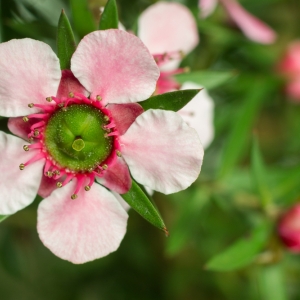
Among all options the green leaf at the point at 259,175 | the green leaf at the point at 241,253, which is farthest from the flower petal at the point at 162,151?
the green leaf at the point at 259,175

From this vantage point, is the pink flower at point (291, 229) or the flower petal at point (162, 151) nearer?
the flower petal at point (162, 151)

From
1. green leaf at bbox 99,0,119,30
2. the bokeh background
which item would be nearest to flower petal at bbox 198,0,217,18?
the bokeh background

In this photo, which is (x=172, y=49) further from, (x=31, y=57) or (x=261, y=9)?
(x=261, y=9)

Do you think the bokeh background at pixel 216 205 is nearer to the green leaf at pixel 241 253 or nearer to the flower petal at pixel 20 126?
the green leaf at pixel 241 253

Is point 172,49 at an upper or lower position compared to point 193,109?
upper

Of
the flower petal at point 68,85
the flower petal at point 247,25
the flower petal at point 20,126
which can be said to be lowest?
the flower petal at point 247,25

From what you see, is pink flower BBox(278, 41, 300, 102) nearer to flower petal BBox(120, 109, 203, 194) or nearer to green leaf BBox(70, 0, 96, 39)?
green leaf BBox(70, 0, 96, 39)

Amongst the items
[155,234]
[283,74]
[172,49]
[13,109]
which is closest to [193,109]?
[172,49]
